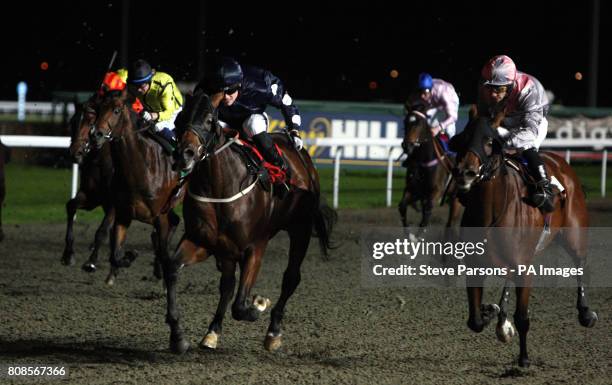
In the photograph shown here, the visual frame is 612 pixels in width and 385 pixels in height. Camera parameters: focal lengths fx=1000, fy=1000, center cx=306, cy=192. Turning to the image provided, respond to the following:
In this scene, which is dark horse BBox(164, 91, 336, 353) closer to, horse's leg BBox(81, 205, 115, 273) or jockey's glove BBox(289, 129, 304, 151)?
jockey's glove BBox(289, 129, 304, 151)

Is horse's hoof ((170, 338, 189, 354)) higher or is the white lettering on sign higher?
horse's hoof ((170, 338, 189, 354))

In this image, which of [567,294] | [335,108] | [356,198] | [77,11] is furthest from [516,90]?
[77,11]

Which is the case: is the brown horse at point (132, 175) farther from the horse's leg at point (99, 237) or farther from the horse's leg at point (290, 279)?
the horse's leg at point (290, 279)

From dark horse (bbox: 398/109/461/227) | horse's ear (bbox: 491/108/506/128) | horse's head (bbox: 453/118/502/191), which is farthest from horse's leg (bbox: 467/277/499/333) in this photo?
dark horse (bbox: 398/109/461/227)

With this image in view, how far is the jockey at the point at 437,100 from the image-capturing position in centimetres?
1026

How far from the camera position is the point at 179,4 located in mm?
38312

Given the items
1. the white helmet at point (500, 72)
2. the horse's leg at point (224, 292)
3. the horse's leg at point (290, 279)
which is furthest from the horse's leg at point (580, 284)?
the horse's leg at point (224, 292)

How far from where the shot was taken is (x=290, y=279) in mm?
6293

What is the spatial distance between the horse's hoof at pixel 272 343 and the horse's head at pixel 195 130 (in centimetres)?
112

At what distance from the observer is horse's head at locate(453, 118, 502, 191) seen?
5.43m

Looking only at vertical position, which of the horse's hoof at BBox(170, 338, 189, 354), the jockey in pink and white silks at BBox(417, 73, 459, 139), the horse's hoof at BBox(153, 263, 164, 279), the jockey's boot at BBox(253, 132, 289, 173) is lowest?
the horse's hoof at BBox(153, 263, 164, 279)

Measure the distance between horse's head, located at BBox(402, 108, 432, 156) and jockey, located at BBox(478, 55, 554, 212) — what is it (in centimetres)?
340

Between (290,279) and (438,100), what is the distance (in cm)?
471

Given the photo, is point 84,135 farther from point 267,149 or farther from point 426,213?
point 426,213
